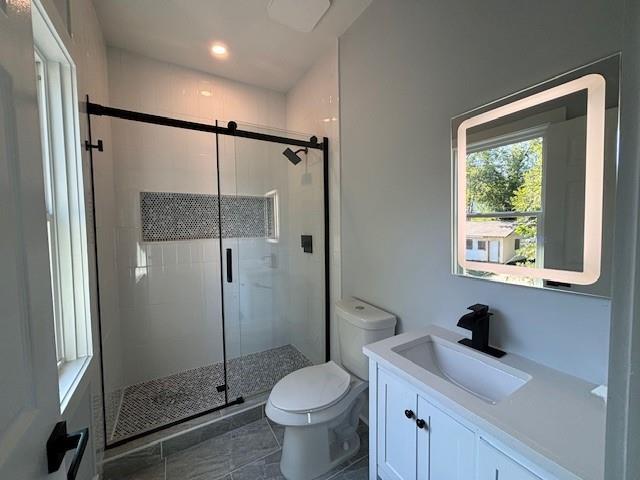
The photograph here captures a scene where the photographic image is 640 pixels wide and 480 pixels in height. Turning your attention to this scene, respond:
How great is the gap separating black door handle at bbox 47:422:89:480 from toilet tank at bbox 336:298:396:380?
1246 mm

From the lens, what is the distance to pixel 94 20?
1704 millimetres

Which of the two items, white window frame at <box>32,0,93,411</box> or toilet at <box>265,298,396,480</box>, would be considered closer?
white window frame at <box>32,0,93,411</box>

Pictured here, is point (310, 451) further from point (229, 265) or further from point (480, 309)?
point (229, 265)

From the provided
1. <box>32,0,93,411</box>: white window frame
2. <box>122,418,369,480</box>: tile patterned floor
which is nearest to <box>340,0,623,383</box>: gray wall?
<box>122,418,369,480</box>: tile patterned floor

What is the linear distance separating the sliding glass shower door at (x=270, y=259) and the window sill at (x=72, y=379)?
1.03 m

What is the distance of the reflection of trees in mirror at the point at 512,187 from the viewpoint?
1028 millimetres

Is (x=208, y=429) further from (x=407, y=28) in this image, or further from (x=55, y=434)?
(x=407, y=28)

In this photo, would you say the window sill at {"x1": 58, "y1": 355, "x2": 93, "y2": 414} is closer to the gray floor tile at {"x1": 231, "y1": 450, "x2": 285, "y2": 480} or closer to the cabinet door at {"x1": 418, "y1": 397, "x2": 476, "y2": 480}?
the gray floor tile at {"x1": 231, "y1": 450, "x2": 285, "y2": 480}

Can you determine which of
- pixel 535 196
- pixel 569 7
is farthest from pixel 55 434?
pixel 569 7

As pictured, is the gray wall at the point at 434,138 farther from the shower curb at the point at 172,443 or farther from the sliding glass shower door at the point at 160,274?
the sliding glass shower door at the point at 160,274

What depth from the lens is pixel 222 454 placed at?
5.38 feet

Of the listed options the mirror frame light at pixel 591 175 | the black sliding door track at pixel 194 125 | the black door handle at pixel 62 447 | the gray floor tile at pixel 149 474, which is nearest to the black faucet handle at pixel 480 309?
the mirror frame light at pixel 591 175

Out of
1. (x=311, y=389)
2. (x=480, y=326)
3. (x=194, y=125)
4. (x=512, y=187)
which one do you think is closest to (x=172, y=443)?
(x=311, y=389)

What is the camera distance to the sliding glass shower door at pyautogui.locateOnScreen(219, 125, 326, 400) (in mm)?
2275
